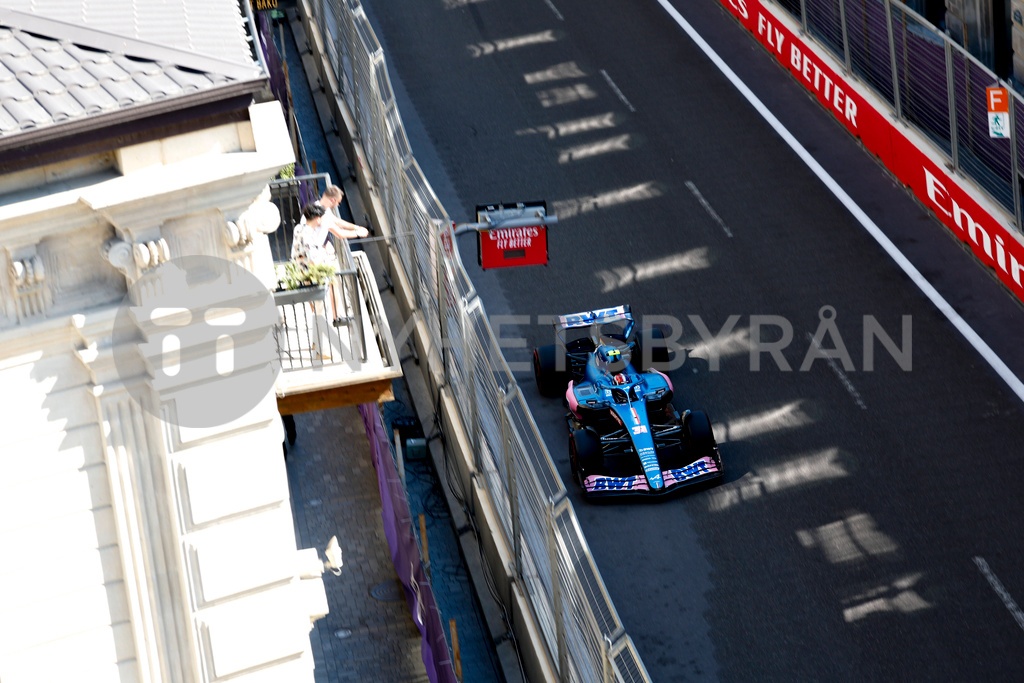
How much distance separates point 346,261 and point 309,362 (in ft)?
6.36

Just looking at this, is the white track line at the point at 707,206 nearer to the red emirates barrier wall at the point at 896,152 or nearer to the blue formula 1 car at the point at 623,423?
the red emirates barrier wall at the point at 896,152

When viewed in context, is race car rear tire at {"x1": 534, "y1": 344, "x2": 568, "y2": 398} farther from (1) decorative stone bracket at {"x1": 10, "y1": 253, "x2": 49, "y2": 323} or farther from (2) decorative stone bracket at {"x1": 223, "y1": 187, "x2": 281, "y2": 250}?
(1) decorative stone bracket at {"x1": 10, "y1": 253, "x2": 49, "y2": 323}

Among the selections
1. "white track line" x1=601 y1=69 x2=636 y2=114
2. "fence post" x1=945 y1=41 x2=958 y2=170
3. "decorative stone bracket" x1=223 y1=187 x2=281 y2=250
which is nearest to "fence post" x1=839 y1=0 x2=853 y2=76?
"fence post" x1=945 y1=41 x2=958 y2=170

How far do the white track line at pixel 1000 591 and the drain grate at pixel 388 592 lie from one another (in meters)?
6.46

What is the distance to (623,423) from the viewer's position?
19.4 metres

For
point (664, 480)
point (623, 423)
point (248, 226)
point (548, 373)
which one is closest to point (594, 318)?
point (548, 373)

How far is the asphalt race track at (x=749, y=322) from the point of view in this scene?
58.5ft

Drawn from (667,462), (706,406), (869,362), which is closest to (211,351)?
(667,462)

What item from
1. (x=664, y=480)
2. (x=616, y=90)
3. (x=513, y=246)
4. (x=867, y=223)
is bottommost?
(x=664, y=480)

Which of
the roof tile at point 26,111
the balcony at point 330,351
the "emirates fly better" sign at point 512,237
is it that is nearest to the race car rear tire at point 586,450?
the balcony at point 330,351

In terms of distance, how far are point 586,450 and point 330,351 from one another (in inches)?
137

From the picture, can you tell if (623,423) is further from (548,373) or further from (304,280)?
(304,280)

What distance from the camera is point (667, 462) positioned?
19578mm

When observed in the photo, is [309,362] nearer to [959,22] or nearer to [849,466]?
[849,466]
